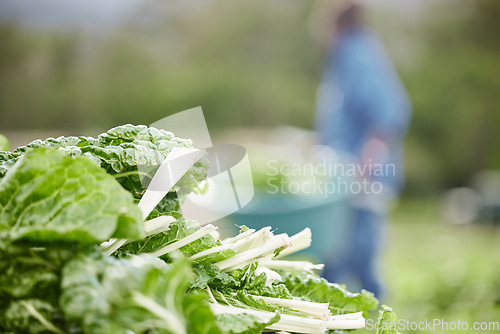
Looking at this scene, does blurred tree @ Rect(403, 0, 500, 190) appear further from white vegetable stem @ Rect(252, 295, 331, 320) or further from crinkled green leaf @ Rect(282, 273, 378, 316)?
white vegetable stem @ Rect(252, 295, 331, 320)

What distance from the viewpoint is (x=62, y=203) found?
1.87ft

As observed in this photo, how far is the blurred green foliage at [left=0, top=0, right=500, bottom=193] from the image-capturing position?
885cm

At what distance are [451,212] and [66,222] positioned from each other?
8196 millimetres

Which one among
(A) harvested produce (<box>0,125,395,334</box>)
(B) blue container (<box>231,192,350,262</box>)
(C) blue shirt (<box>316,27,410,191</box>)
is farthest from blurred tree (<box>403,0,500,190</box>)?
(A) harvested produce (<box>0,125,395,334</box>)

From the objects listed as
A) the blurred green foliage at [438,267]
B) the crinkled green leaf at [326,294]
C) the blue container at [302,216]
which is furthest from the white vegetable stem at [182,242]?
the blue container at [302,216]

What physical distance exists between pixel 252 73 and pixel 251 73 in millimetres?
19

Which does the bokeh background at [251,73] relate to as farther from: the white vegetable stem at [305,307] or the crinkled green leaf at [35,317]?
the crinkled green leaf at [35,317]

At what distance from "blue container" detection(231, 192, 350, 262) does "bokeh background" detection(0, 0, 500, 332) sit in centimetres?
525

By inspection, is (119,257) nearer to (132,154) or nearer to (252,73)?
(132,154)

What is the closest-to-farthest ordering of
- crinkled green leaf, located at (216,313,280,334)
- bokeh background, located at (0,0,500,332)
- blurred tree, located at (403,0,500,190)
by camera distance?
crinkled green leaf, located at (216,313,280,334)
bokeh background, located at (0,0,500,332)
blurred tree, located at (403,0,500,190)

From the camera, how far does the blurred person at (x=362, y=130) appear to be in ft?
11.1

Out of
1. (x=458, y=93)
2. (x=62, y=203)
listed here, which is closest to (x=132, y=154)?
(x=62, y=203)

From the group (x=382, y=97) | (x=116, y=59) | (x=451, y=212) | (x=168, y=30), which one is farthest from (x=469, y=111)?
(x=382, y=97)

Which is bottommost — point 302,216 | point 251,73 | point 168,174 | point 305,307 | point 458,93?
point 305,307
